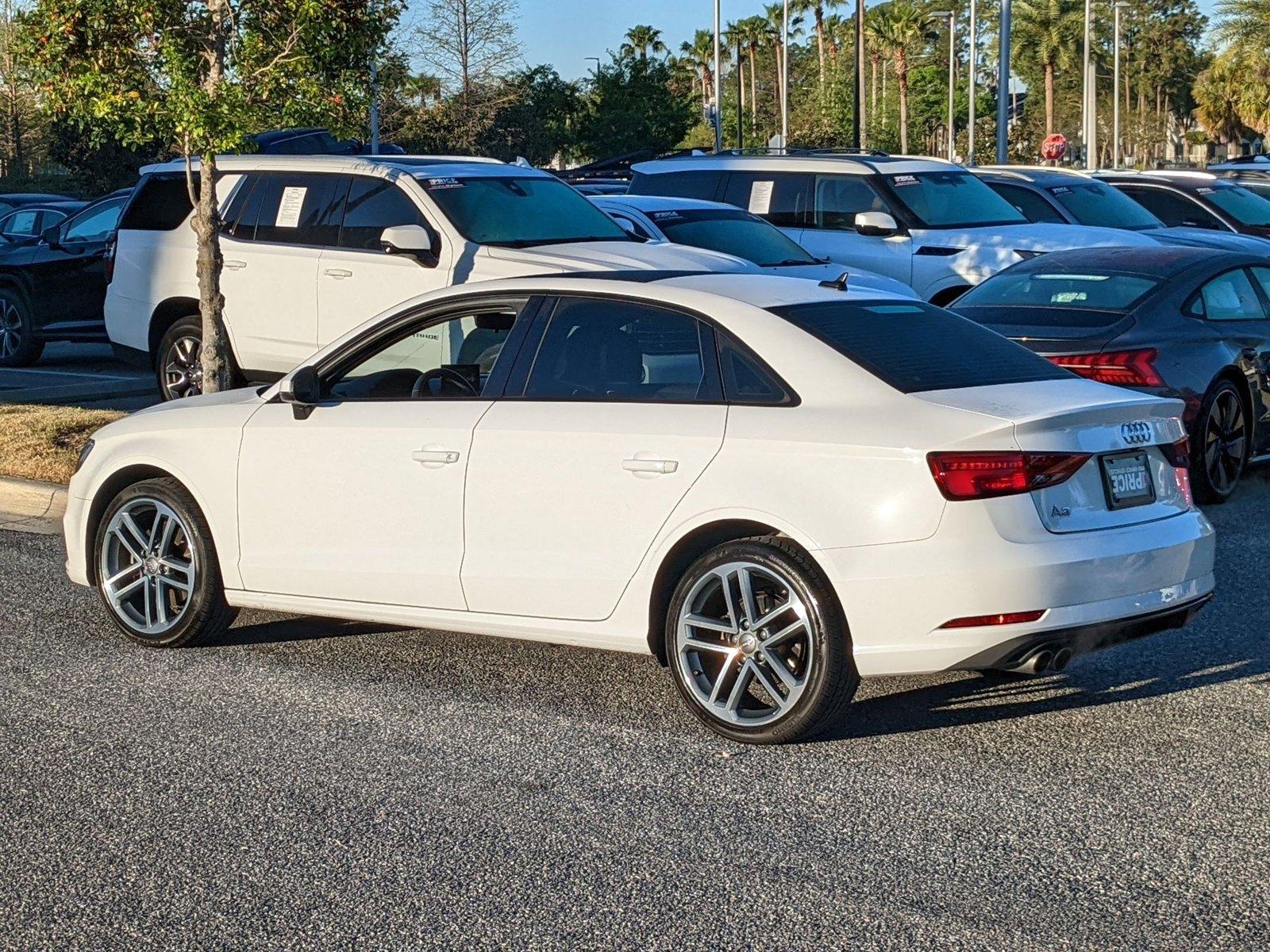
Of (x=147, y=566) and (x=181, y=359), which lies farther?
→ (x=181, y=359)

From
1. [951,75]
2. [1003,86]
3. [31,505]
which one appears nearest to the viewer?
[31,505]

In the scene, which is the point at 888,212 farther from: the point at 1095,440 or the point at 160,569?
the point at 1095,440

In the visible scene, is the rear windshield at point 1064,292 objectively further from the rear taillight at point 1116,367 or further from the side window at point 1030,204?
the side window at point 1030,204

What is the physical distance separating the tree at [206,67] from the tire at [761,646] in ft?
20.5

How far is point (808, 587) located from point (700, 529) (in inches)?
18.5

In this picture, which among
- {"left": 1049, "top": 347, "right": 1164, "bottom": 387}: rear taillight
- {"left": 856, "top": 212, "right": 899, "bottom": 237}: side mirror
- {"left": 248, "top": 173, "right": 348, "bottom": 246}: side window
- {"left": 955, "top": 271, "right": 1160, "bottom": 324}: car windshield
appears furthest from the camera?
{"left": 856, "top": 212, "right": 899, "bottom": 237}: side mirror

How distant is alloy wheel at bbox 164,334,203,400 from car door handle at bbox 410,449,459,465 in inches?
280

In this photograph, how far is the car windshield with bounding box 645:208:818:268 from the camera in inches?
594

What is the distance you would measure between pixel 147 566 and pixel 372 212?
18.7 ft

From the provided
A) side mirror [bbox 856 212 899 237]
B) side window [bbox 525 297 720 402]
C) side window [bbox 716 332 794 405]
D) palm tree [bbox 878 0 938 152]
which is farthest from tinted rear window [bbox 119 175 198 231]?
palm tree [bbox 878 0 938 152]

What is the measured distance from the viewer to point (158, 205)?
14133mm

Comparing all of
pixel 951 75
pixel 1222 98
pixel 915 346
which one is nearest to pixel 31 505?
pixel 915 346

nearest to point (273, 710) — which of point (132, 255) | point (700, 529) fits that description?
point (700, 529)

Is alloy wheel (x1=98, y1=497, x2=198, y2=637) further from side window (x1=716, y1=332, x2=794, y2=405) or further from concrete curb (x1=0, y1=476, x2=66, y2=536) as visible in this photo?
concrete curb (x1=0, y1=476, x2=66, y2=536)
